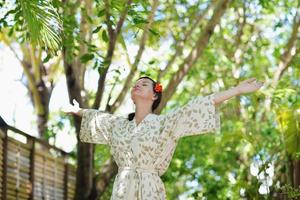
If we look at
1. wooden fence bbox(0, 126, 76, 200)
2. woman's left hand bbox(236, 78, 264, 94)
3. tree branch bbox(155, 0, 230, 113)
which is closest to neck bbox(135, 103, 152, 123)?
woman's left hand bbox(236, 78, 264, 94)

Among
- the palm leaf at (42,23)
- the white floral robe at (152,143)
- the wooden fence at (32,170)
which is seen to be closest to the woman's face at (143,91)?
the white floral robe at (152,143)

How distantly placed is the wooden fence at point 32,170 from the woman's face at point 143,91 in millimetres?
2020

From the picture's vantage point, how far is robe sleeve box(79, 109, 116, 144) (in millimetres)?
4895

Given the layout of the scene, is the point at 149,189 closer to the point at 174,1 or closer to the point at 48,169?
the point at 48,169

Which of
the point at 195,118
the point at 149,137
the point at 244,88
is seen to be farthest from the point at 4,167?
the point at 244,88

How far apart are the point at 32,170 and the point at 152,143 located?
3.22m

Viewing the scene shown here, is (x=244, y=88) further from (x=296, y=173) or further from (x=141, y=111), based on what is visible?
(x=296, y=173)

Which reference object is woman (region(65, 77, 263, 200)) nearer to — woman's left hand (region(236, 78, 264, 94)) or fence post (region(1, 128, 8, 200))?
woman's left hand (region(236, 78, 264, 94))

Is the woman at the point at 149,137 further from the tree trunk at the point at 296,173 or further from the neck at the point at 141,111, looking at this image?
the tree trunk at the point at 296,173

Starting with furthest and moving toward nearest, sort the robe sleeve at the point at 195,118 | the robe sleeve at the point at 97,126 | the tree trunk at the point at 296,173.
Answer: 1. the tree trunk at the point at 296,173
2. the robe sleeve at the point at 97,126
3. the robe sleeve at the point at 195,118

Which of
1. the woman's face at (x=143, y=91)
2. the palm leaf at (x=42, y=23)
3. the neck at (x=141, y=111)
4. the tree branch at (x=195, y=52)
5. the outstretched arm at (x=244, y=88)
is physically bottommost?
the neck at (x=141, y=111)

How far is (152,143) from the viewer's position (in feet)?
15.1

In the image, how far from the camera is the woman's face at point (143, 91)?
4.77 meters

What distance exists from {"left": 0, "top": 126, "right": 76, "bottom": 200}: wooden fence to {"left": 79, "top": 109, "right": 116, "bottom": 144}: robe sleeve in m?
1.63
